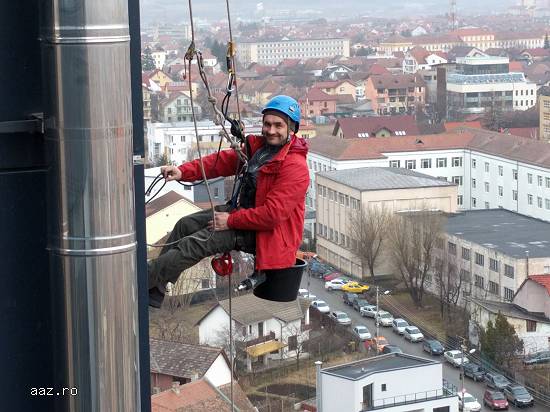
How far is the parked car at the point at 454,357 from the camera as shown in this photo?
9.16 metres

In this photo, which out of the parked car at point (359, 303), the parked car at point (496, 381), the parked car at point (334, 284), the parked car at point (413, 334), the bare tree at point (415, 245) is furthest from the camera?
the parked car at point (334, 284)

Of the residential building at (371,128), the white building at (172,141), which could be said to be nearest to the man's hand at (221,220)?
the white building at (172,141)

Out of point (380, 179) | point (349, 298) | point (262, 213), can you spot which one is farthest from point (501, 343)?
point (262, 213)

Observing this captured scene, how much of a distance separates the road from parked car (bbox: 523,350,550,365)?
0.48m

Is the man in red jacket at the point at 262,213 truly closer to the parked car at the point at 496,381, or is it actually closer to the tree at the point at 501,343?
the parked car at the point at 496,381

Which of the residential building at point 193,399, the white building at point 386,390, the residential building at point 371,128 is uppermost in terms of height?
the residential building at point 371,128

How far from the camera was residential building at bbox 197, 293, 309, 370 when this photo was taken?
9.18 m

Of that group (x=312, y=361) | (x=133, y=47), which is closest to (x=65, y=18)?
(x=133, y=47)

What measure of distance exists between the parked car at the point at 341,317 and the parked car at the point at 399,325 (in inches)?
12.8

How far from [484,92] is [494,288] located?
14637 millimetres

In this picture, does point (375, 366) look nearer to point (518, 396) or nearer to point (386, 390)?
point (386, 390)

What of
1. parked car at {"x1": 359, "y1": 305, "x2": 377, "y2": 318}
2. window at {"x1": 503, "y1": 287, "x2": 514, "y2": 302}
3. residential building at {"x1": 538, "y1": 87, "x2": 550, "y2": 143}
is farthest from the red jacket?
residential building at {"x1": 538, "y1": 87, "x2": 550, "y2": 143}

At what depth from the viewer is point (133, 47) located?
1180 millimetres

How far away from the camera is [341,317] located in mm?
10297
